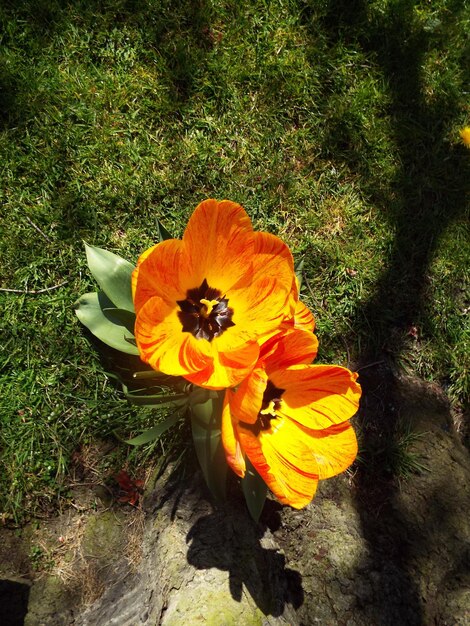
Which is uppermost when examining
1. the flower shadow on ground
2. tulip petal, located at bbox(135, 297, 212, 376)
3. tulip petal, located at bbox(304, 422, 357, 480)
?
tulip petal, located at bbox(135, 297, 212, 376)

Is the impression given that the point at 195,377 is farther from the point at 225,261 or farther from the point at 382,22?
the point at 382,22

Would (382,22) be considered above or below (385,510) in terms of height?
above

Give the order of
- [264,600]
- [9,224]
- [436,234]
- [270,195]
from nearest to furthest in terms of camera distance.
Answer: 1. [264,600]
2. [9,224]
3. [270,195]
4. [436,234]

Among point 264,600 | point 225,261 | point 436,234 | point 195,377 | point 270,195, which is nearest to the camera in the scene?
point 195,377

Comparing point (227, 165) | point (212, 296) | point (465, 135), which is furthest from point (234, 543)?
point (465, 135)

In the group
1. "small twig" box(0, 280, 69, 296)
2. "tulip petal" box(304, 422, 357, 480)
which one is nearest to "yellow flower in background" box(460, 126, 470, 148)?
"tulip petal" box(304, 422, 357, 480)

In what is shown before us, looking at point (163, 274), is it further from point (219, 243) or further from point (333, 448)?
point (333, 448)

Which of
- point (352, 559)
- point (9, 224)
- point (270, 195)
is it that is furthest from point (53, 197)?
point (352, 559)

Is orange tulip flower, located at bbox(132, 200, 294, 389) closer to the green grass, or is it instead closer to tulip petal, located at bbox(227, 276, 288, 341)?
tulip petal, located at bbox(227, 276, 288, 341)
